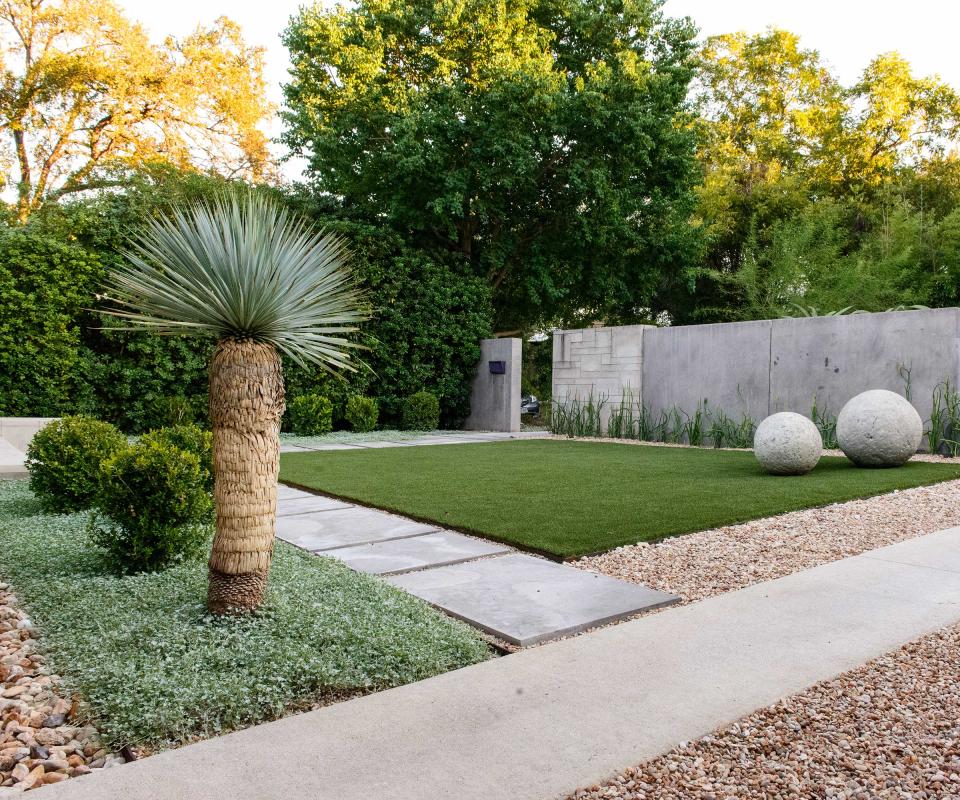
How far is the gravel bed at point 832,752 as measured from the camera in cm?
152

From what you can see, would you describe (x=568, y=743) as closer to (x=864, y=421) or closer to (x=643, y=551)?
(x=643, y=551)

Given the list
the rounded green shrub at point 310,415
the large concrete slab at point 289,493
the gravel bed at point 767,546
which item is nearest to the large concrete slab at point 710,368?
the gravel bed at point 767,546

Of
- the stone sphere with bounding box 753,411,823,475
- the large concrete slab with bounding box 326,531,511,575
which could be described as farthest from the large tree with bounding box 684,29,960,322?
the large concrete slab with bounding box 326,531,511,575

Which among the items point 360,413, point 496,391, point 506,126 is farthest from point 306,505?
point 506,126

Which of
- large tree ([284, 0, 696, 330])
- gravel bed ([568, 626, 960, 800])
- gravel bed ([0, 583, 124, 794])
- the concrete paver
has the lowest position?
gravel bed ([0, 583, 124, 794])

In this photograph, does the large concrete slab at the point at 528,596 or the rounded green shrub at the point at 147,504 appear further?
the rounded green shrub at the point at 147,504

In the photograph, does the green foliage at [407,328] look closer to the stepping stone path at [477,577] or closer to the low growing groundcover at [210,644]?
the stepping stone path at [477,577]

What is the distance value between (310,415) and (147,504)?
7658 mm

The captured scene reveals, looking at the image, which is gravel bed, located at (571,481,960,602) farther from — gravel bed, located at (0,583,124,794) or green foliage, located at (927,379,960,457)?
green foliage, located at (927,379,960,457)

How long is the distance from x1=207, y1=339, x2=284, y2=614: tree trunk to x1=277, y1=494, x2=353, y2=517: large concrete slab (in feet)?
→ 7.42

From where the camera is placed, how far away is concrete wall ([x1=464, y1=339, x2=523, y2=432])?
12.2m

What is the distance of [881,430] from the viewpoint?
254 inches

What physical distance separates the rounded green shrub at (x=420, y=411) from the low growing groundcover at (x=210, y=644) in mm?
8599

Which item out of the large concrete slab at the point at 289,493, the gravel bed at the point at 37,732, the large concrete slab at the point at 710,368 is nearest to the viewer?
the gravel bed at the point at 37,732
